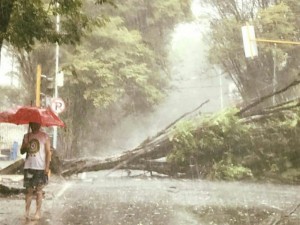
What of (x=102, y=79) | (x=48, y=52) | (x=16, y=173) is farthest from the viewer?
(x=48, y=52)

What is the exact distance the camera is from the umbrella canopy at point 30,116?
26.8 feet

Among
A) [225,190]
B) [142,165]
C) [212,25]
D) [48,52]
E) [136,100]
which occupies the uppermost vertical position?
[212,25]

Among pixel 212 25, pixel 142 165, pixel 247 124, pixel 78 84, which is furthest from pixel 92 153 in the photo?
pixel 247 124

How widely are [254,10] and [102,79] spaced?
1095 cm

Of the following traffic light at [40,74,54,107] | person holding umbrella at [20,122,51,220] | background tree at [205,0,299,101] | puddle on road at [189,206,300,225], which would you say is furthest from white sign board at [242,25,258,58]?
person holding umbrella at [20,122,51,220]

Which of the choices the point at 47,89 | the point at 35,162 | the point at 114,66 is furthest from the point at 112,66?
the point at 35,162

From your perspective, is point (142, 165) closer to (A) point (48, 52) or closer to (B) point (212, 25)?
(A) point (48, 52)

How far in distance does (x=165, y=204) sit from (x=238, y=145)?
718 centimetres

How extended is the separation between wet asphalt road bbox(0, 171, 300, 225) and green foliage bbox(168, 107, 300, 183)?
1.18m

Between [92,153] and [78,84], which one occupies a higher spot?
[78,84]

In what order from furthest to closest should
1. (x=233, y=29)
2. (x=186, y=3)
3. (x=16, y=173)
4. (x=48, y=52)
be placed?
(x=186, y=3) < (x=233, y=29) < (x=48, y=52) < (x=16, y=173)

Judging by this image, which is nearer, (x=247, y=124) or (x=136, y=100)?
(x=247, y=124)

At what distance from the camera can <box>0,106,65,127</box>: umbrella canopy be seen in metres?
8.16

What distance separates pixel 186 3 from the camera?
30016 mm
